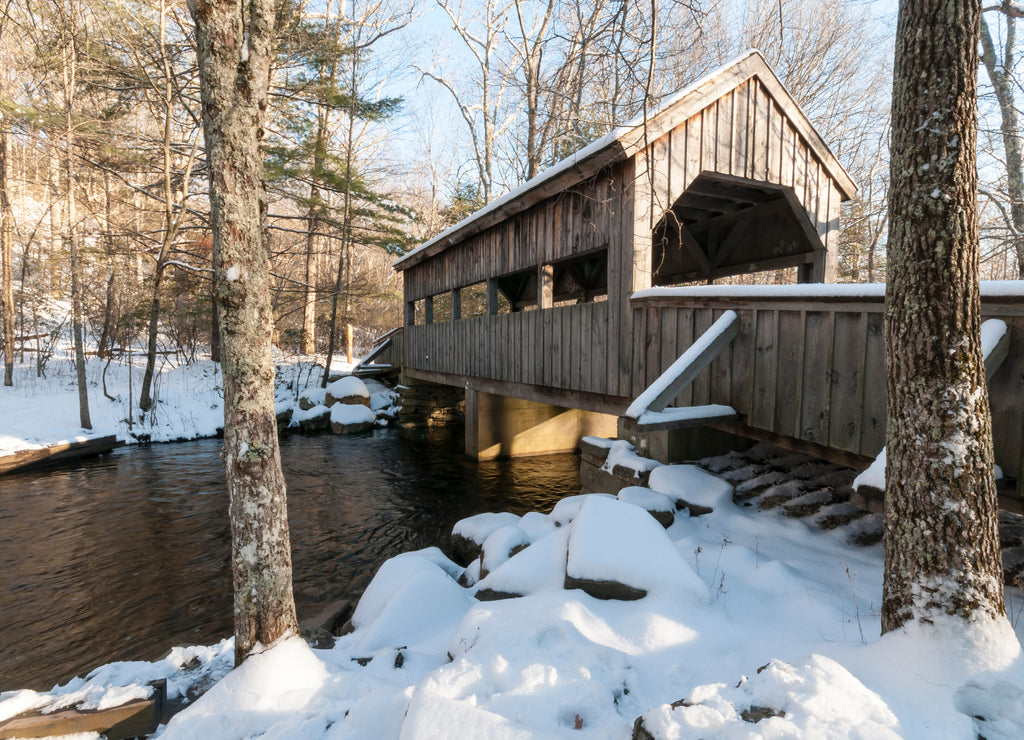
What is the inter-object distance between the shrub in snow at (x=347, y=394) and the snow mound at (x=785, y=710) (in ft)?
43.0

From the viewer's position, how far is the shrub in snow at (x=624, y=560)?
9.04ft

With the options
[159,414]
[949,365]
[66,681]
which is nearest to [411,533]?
[66,681]

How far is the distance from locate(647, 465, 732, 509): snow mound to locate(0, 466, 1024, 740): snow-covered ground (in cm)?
21

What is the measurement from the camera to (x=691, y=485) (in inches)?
173

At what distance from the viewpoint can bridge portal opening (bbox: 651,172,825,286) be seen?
6863mm

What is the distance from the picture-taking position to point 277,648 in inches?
102

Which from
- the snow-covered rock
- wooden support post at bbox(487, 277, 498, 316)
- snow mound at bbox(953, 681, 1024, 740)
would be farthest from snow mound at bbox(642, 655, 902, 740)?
the snow-covered rock

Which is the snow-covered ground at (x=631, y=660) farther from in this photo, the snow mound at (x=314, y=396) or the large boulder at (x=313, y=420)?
the snow mound at (x=314, y=396)

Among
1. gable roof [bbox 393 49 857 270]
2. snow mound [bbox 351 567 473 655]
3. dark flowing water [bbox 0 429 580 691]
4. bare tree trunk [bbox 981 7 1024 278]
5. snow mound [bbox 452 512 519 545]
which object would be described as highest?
bare tree trunk [bbox 981 7 1024 278]

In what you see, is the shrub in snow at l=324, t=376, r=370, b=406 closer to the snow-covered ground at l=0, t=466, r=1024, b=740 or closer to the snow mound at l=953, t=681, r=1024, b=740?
the snow-covered ground at l=0, t=466, r=1024, b=740

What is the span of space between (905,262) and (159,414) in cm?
1468

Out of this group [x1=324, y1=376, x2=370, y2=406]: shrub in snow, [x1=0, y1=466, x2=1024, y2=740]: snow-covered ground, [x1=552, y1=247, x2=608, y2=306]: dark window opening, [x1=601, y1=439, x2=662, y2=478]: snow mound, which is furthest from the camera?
[x1=324, y1=376, x2=370, y2=406]: shrub in snow

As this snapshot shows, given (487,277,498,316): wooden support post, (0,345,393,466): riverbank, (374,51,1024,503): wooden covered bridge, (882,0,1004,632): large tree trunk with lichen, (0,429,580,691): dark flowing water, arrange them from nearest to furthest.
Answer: (882,0,1004,632): large tree trunk with lichen < (374,51,1024,503): wooden covered bridge < (0,429,580,691): dark flowing water < (487,277,498,316): wooden support post < (0,345,393,466): riverbank

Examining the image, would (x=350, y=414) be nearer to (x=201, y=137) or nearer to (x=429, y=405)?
(x=429, y=405)
